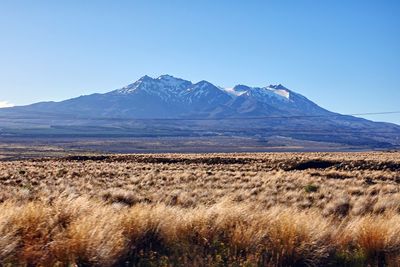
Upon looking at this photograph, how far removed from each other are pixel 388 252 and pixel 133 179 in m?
18.4

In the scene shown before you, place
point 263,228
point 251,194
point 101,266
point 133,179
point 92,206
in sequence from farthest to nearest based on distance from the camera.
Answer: point 133,179
point 251,194
point 92,206
point 263,228
point 101,266

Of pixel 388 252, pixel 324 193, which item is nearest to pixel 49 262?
pixel 388 252

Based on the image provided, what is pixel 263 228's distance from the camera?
719 centimetres

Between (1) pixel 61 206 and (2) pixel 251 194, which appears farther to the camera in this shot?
(2) pixel 251 194

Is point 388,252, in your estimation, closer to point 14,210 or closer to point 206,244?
point 206,244

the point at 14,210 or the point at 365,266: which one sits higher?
the point at 14,210

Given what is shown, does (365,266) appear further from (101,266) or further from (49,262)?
(49,262)

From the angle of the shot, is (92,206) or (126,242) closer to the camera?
(126,242)

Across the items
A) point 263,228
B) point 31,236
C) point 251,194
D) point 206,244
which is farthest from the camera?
point 251,194

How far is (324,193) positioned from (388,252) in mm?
12192

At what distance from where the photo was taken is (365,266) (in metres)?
6.33

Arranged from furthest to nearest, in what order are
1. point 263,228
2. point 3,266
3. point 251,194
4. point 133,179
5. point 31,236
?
point 133,179 < point 251,194 < point 263,228 < point 31,236 < point 3,266

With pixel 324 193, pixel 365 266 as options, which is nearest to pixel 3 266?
pixel 365 266

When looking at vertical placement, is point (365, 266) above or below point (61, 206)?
below
